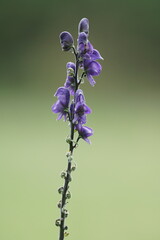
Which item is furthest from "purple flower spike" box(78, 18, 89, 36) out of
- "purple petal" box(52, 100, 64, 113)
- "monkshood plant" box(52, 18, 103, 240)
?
"purple petal" box(52, 100, 64, 113)

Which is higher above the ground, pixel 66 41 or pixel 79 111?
pixel 66 41

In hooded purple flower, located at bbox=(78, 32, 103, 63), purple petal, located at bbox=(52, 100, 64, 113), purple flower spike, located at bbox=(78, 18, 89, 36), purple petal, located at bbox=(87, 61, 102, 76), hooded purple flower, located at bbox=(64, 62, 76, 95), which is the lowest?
purple petal, located at bbox=(52, 100, 64, 113)

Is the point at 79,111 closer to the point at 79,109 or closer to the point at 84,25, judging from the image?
the point at 79,109

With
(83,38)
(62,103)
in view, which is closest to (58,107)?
(62,103)

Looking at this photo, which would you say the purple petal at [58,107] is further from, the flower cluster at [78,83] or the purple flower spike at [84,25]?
the purple flower spike at [84,25]

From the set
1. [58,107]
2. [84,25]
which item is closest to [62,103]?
[58,107]

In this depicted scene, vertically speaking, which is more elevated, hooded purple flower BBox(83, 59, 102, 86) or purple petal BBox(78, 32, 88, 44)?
purple petal BBox(78, 32, 88, 44)

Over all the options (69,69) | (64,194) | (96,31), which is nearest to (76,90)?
(69,69)

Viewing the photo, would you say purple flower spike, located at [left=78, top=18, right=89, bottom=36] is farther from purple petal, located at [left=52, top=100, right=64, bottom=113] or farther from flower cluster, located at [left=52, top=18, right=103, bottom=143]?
purple petal, located at [left=52, top=100, right=64, bottom=113]

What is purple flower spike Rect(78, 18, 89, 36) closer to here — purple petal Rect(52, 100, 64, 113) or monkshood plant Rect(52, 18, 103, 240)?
monkshood plant Rect(52, 18, 103, 240)

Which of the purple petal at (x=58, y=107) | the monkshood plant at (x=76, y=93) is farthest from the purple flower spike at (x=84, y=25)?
the purple petal at (x=58, y=107)
